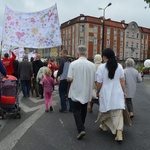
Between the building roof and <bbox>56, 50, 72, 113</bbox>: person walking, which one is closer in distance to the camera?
<bbox>56, 50, 72, 113</bbox>: person walking

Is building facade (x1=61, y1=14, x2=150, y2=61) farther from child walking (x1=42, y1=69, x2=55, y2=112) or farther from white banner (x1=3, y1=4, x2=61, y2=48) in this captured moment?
child walking (x1=42, y1=69, x2=55, y2=112)

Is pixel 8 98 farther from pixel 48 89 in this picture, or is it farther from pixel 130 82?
pixel 130 82

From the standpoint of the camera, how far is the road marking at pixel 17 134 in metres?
4.68

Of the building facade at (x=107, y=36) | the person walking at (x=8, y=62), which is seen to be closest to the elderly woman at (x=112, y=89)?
the person walking at (x=8, y=62)

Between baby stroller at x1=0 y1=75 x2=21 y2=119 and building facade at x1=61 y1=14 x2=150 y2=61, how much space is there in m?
61.3

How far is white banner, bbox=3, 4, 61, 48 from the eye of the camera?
435 inches

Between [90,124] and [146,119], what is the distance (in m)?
1.73

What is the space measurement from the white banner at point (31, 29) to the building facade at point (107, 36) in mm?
56378

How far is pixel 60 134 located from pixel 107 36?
75271 mm

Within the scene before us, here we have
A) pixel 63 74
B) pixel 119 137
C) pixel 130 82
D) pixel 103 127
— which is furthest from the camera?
pixel 63 74

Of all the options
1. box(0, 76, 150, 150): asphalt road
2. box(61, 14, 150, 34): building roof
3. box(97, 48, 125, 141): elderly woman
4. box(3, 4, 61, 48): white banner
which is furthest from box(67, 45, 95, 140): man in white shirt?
box(61, 14, 150, 34): building roof

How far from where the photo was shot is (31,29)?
445 inches

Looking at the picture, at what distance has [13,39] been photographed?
1102cm

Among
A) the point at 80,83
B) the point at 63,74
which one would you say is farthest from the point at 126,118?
the point at 63,74
